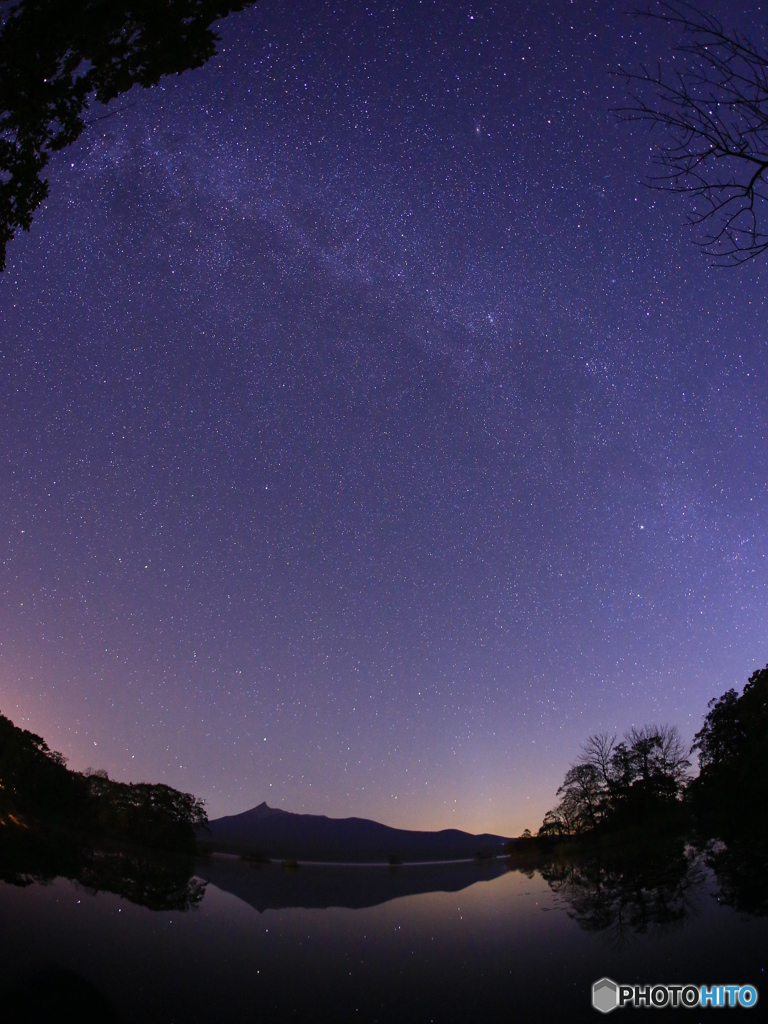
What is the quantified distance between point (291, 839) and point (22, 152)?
31.5ft

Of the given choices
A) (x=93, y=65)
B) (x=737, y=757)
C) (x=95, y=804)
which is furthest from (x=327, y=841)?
(x=93, y=65)

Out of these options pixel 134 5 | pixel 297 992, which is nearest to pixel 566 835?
pixel 297 992

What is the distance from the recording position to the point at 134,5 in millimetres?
5773

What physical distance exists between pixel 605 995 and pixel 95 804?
520 cm

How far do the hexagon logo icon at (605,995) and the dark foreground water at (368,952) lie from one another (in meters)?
0.06

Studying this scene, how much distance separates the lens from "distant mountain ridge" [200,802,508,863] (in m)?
6.71

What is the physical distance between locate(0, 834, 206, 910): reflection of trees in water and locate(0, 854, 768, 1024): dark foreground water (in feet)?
0.38

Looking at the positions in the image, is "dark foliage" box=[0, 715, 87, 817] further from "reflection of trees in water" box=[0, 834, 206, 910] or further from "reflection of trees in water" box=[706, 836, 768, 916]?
"reflection of trees in water" box=[706, 836, 768, 916]

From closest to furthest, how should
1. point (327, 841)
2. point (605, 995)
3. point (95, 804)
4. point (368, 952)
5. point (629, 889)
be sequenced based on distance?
point (605, 995) < point (368, 952) < point (629, 889) < point (95, 804) < point (327, 841)

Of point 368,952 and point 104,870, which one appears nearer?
point 368,952

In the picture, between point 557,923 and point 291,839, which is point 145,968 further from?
point 291,839

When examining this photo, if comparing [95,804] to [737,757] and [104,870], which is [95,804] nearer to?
[104,870]

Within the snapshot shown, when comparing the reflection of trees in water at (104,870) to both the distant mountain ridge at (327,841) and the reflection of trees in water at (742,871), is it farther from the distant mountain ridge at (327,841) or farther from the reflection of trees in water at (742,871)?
the reflection of trees in water at (742,871)

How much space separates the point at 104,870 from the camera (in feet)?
15.0
